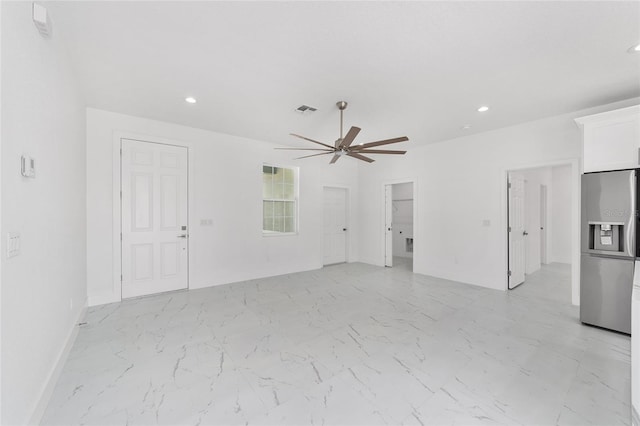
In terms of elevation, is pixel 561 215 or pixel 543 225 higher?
pixel 561 215

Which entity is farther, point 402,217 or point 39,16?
point 402,217

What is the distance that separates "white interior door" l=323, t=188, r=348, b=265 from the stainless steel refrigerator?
445 cm

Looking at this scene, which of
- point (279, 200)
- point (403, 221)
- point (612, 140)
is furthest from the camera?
point (403, 221)

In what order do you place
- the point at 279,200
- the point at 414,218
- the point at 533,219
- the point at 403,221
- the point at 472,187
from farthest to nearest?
the point at 403,221 → the point at 533,219 → the point at 414,218 → the point at 279,200 → the point at 472,187

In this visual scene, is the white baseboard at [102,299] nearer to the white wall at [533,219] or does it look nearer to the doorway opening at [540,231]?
the doorway opening at [540,231]

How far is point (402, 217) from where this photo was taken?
820cm

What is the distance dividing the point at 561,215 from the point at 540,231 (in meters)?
1.06

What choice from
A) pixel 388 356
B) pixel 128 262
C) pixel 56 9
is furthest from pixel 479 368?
pixel 128 262

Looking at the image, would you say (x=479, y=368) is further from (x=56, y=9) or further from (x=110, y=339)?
(x=56, y=9)

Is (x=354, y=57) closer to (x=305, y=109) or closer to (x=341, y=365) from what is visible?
(x=305, y=109)

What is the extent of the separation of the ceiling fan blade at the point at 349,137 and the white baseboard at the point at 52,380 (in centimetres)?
317

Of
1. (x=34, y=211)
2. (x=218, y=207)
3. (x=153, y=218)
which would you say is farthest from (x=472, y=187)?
(x=34, y=211)

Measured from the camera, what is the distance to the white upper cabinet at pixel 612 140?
2.78 meters

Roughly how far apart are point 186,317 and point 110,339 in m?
0.75
